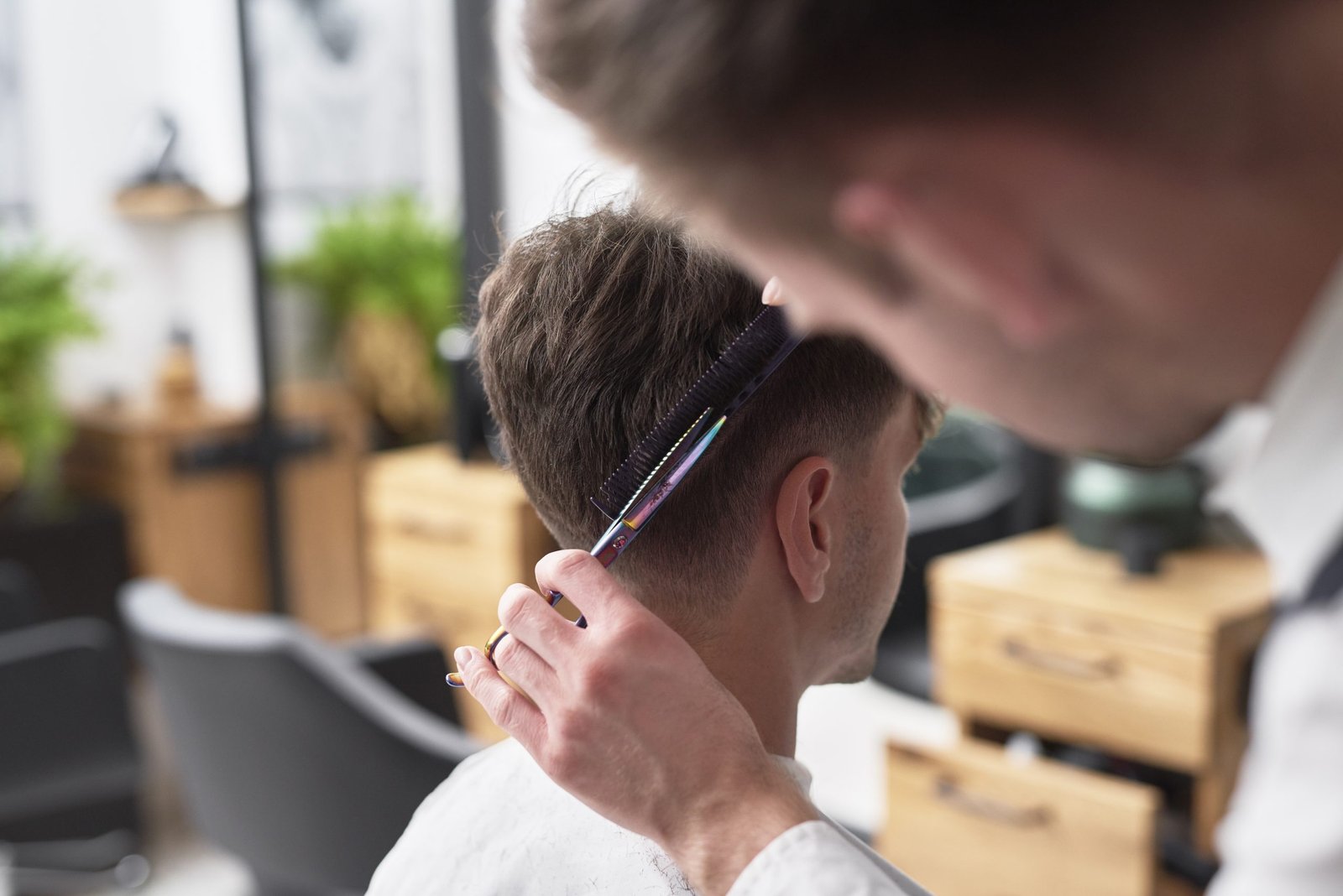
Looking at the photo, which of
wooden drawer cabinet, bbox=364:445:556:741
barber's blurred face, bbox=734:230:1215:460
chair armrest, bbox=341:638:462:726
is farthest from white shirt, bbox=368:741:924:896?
wooden drawer cabinet, bbox=364:445:556:741

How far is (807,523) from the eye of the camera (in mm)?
977

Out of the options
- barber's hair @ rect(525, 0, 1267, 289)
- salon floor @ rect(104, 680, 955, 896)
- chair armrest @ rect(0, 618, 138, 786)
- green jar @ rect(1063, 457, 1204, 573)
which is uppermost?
barber's hair @ rect(525, 0, 1267, 289)

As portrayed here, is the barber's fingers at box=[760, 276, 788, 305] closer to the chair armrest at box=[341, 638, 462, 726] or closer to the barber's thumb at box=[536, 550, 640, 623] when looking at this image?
the barber's thumb at box=[536, 550, 640, 623]

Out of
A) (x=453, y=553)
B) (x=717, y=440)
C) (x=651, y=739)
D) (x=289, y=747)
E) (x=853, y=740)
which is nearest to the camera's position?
(x=651, y=739)

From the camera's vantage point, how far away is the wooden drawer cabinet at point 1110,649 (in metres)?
1.87

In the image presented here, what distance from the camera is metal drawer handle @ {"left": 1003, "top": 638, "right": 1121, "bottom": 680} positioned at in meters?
1.94

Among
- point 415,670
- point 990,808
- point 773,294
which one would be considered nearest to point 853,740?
point 990,808

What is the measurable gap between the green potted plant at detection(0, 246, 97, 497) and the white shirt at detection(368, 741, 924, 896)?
305 cm

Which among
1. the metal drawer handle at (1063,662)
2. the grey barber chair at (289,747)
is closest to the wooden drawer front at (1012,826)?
the metal drawer handle at (1063,662)

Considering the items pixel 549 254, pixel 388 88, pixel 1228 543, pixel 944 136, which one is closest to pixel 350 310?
pixel 388 88

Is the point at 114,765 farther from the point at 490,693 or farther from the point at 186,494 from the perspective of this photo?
the point at 490,693

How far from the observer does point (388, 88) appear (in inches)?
171

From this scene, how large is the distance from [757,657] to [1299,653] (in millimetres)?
591

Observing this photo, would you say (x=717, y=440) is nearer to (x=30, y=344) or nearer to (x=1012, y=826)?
(x=1012, y=826)
